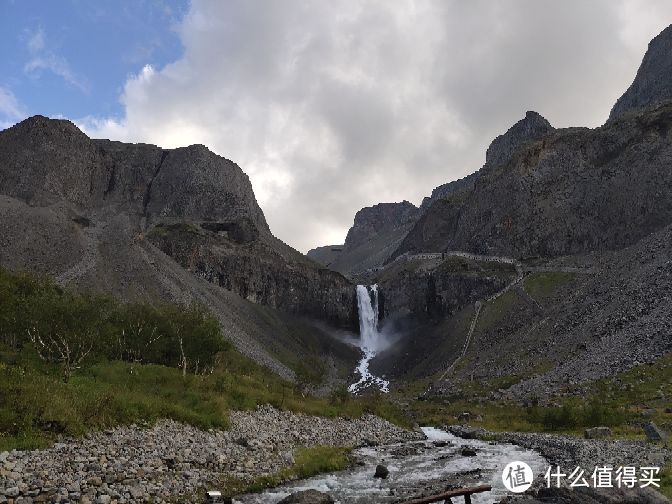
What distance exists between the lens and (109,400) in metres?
29.7

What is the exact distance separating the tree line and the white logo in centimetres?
3045

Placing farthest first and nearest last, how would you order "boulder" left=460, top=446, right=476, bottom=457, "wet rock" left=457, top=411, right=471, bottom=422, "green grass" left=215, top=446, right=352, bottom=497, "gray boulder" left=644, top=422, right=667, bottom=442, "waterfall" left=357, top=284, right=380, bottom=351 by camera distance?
"waterfall" left=357, top=284, right=380, bottom=351 < "wet rock" left=457, top=411, right=471, bottom=422 < "boulder" left=460, top=446, right=476, bottom=457 < "gray boulder" left=644, top=422, right=667, bottom=442 < "green grass" left=215, top=446, right=352, bottom=497

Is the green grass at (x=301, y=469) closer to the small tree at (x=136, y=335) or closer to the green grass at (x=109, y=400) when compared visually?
the green grass at (x=109, y=400)

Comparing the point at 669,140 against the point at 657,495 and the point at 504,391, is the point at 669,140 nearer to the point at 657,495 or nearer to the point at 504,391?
the point at 504,391

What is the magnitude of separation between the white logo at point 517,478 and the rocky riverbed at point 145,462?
40.2 ft

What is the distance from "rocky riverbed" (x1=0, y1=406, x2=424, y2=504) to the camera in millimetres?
18688

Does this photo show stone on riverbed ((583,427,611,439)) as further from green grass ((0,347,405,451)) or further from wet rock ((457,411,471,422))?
wet rock ((457,411,471,422))

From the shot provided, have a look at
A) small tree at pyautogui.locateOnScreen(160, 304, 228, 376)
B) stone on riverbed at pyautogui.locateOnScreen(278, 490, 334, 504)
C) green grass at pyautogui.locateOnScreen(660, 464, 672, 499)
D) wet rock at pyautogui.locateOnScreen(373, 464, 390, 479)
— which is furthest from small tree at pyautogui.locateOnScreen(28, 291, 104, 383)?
green grass at pyautogui.locateOnScreen(660, 464, 672, 499)

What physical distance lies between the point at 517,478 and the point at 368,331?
141 metres

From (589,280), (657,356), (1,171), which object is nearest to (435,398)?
(657,356)

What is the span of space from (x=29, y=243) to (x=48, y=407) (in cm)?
11680

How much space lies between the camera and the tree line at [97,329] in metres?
47.6

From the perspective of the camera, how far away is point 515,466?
32.6m

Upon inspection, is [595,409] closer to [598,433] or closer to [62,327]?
[598,433]
